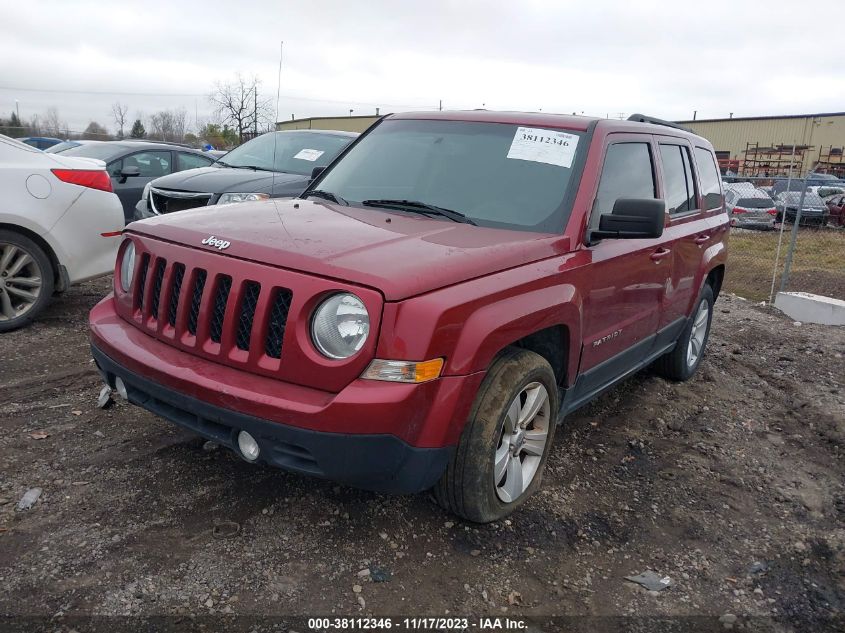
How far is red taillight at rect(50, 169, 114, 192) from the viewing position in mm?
5496

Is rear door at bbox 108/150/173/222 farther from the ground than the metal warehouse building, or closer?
closer

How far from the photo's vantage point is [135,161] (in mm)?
9109

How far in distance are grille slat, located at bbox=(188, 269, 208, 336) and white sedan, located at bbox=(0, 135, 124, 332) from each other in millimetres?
3252

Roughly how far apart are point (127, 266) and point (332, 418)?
1.53 m

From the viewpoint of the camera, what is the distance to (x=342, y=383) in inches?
96.8

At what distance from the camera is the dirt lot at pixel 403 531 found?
2615 millimetres

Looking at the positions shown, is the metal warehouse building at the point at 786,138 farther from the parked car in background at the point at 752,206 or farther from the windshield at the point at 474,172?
the windshield at the point at 474,172

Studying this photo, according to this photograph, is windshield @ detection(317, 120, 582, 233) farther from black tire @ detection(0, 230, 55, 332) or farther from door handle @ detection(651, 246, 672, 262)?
black tire @ detection(0, 230, 55, 332)

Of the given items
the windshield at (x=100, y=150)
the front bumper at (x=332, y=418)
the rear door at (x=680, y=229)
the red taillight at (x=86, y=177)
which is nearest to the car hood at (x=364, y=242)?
the front bumper at (x=332, y=418)

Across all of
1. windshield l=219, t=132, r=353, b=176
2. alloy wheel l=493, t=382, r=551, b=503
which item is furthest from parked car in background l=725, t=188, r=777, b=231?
alloy wheel l=493, t=382, r=551, b=503

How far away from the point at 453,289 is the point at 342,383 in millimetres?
541

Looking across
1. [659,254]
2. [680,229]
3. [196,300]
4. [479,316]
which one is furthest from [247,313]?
[680,229]

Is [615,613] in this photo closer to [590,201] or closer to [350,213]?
[590,201]

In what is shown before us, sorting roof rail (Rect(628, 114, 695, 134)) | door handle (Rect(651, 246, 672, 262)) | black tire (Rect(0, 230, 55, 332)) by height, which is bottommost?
black tire (Rect(0, 230, 55, 332))
